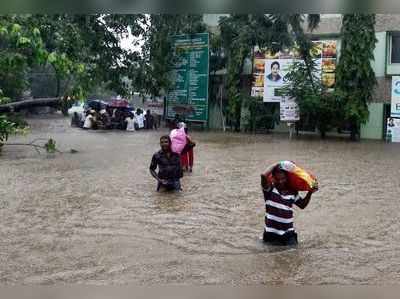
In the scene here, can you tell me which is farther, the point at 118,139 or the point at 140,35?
the point at 140,35

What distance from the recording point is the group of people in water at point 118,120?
31.3 meters

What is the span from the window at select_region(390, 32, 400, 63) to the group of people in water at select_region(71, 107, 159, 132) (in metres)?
12.6

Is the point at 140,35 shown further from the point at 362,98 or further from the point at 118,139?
the point at 362,98

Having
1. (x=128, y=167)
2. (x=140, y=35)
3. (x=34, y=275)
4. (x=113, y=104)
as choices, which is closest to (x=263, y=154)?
(x=128, y=167)

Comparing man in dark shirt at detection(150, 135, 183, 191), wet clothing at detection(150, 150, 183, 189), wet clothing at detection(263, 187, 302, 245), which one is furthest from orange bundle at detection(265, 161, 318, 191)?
wet clothing at detection(150, 150, 183, 189)

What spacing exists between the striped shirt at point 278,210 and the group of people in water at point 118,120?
23.7 metres

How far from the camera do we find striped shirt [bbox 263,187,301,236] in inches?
289

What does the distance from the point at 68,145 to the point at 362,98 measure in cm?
1192

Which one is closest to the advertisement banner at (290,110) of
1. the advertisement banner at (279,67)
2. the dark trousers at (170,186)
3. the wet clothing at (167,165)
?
the advertisement banner at (279,67)

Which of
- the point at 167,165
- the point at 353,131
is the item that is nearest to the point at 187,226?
the point at 167,165

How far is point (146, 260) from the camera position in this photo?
6.77 m

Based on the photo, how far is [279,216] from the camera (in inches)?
294

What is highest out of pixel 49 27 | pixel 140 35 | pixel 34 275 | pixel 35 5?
pixel 140 35

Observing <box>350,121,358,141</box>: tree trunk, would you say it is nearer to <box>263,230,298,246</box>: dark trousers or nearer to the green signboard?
the green signboard
